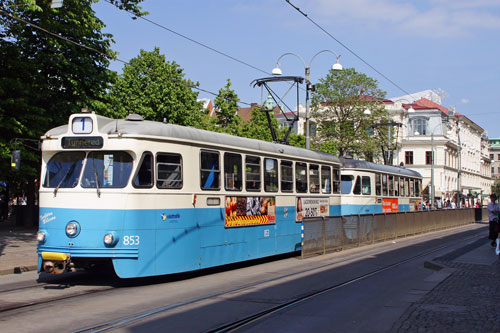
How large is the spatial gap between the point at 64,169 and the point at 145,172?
4.94ft

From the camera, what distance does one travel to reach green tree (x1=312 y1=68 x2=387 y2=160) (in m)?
58.4

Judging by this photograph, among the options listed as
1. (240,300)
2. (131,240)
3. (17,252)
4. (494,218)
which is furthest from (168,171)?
(494,218)

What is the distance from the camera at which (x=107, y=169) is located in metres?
10.6

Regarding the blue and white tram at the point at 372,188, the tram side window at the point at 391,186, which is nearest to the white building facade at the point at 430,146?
the blue and white tram at the point at 372,188

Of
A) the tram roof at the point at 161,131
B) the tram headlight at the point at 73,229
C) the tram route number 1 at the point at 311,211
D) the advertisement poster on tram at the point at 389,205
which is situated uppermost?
the tram roof at the point at 161,131

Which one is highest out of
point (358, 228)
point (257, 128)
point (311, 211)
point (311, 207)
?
point (257, 128)

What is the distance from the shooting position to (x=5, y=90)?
21234 millimetres

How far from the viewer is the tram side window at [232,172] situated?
1276 centimetres

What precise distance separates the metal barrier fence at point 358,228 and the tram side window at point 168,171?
566 centimetres

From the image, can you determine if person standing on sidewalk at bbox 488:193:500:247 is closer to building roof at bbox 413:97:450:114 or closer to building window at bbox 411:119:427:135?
building window at bbox 411:119:427:135

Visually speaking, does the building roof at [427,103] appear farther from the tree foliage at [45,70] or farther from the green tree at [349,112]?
the tree foliage at [45,70]

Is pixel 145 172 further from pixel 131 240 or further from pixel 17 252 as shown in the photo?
pixel 17 252

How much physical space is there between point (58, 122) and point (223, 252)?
13533 millimetres

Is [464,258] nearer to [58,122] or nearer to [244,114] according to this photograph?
[58,122]
